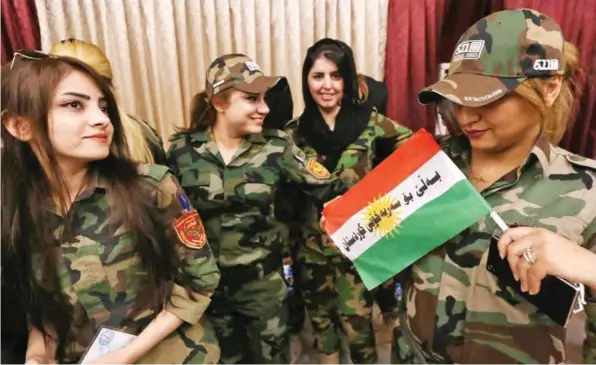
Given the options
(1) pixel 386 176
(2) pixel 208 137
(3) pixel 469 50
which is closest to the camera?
(3) pixel 469 50

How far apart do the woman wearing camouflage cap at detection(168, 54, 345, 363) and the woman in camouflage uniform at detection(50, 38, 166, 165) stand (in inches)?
2.5

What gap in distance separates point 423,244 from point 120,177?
62 cm

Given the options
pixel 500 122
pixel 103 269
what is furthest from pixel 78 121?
pixel 500 122

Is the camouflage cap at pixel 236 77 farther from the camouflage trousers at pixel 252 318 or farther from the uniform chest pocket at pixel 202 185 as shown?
the camouflage trousers at pixel 252 318

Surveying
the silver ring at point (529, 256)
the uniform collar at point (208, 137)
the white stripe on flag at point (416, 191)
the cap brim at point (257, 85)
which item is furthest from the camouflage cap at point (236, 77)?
the silver ring at point (529, 256)

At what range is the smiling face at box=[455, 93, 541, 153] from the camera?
0.73 m

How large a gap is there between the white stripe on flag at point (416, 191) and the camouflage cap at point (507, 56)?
0.44 ft

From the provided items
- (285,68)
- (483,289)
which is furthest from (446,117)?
(285,68)

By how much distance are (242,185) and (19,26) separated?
0.96 m

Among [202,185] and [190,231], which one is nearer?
[190,231]

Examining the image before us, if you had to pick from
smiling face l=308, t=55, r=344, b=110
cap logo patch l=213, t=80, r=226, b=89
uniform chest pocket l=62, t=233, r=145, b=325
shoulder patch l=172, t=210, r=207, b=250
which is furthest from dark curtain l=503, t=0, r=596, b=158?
uniform chest pocket l=62, t=233, r=145, b=325

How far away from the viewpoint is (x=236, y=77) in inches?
48.9

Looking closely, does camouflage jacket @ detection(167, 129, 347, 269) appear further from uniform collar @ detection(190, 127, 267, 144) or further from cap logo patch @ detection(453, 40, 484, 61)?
cap logo patch @ detection(453, 40, 484, 61)

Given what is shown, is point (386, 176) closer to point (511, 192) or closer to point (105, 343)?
point (511, 192)
